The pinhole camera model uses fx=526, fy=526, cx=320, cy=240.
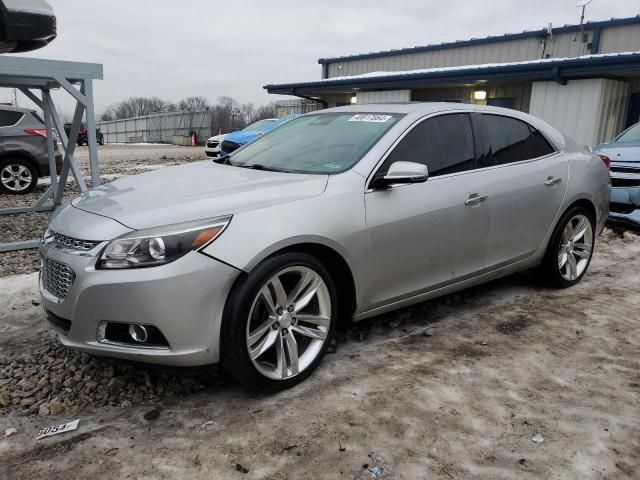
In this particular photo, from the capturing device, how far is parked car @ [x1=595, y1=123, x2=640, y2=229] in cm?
689

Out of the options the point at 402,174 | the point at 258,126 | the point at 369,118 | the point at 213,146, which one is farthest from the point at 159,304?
the point at 213,146

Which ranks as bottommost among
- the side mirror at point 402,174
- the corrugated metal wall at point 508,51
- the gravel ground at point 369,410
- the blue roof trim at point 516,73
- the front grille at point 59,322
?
the gravel ground at point 369,410

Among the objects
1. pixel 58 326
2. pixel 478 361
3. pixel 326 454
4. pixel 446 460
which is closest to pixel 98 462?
pixel 58 326

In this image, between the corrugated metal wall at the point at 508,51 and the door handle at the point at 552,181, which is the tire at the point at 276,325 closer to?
the door handle at the point at 552,181

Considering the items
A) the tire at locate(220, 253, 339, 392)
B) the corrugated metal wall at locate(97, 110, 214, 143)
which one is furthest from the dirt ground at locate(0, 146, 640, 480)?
the corrugated metal wall at locate(97, 110, 214, 143)

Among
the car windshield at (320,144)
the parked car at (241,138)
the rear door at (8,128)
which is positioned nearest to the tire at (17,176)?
the rear door at (8,128)

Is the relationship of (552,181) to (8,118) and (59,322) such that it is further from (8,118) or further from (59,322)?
(8,118)

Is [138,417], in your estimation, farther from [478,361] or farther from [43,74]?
[43,74]

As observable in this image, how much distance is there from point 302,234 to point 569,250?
2.97 m

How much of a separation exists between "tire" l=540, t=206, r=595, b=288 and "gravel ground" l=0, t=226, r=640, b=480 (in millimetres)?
720

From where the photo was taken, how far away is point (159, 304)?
245 cm

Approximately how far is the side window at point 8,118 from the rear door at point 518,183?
29.9ft

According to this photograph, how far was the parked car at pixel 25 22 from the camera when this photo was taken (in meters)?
1.77

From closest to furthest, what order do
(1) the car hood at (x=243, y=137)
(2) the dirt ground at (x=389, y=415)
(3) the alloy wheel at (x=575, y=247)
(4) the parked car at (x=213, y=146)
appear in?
(2) the dirt ground at (x=389, y=415)
(3) the alloy wheel at (x=575, y=247)
(1) the car hood at (x=243, y=137)
(4) the parked car at (x=213, y=146)
